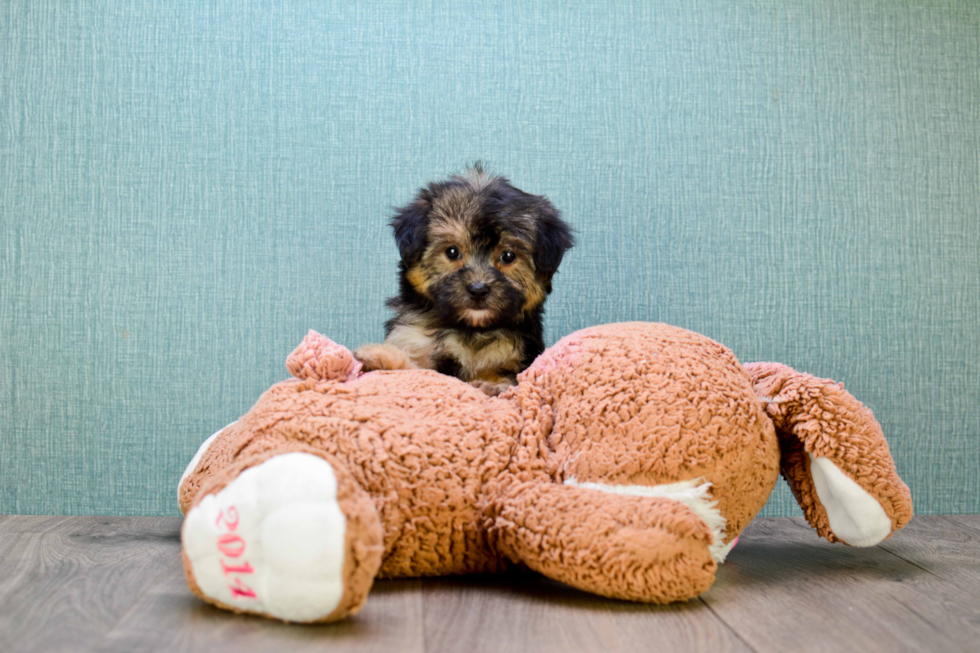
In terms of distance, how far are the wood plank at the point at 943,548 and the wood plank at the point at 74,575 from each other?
1734mm

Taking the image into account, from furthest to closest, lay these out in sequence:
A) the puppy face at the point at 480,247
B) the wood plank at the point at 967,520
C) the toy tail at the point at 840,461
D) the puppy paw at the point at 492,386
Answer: the wood plank at the point at 967,520, the puppy face at the point at 480,247, the puppy paw at the point at 492,386, the toy tail at the point at 840,461

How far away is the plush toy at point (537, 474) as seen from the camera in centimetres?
115

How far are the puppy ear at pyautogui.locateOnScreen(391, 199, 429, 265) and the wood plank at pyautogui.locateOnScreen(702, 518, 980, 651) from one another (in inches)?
43.1

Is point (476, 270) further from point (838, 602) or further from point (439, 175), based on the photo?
point (838, 602)

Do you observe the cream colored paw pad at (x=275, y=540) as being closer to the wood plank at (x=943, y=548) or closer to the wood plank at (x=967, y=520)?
the wood plank at (x=943, y=548)

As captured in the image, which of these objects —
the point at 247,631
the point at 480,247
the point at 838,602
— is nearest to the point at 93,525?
the point at 247,631

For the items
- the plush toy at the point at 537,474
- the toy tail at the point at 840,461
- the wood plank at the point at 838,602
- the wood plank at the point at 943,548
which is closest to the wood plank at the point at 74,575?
the plush toy at the point at 537,474

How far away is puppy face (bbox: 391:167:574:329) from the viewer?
1.96 metres

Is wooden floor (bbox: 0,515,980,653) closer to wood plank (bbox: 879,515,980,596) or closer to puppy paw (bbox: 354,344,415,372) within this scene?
wood plank (bbox: 879,515,980,596)

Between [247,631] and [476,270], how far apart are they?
1051 millimetres

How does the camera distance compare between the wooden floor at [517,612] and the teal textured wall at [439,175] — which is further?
the teal textured wall at [439,175]

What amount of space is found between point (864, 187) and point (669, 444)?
5.30 ft

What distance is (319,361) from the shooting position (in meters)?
1.57

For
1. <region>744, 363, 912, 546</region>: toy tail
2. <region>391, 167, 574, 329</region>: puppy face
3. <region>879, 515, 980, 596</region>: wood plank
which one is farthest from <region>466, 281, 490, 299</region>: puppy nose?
<region>879, 515, 980, 596</region>: wood plank
